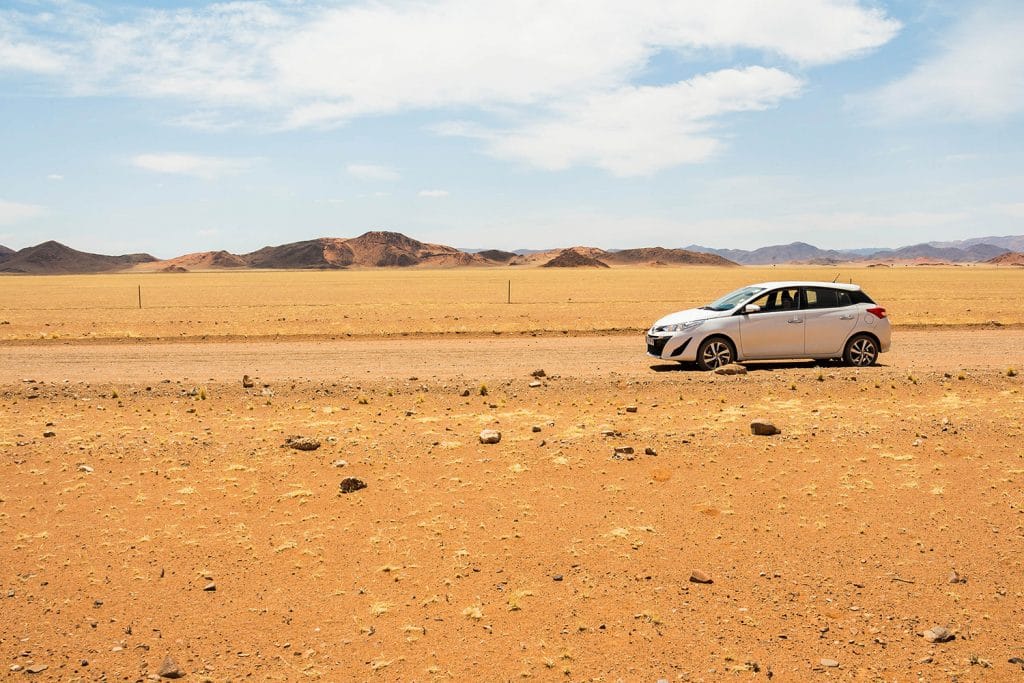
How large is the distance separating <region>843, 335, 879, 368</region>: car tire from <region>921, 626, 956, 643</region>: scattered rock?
1037 cm

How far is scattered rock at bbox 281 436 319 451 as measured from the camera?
8.66 metres

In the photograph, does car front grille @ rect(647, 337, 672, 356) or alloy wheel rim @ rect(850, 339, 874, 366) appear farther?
alloy wheel rim @ rect(850, 339, 874, 366)

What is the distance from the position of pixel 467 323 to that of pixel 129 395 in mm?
15052

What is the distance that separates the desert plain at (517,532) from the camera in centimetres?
529

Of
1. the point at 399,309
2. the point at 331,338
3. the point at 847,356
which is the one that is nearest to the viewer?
the point at 847,356

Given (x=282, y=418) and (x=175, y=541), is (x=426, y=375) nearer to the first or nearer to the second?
(x=282, y=418)

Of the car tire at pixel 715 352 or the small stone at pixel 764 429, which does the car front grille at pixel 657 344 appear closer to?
the car tire at pixel 715 352

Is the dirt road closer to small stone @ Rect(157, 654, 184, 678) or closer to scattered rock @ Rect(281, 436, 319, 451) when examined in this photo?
scattered rock @ Rect(281, 436, 319, 451)

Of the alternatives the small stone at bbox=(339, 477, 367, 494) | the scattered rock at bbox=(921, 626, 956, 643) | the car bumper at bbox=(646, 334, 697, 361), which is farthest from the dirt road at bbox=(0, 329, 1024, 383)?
the scattered rock at bbox=(921, 626, 956, 643)

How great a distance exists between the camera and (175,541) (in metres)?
6.70

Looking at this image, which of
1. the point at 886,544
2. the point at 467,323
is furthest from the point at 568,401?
the point at 467,323

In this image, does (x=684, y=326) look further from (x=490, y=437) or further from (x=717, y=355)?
(x=490, y=437)

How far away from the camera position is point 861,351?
15023 millimetres

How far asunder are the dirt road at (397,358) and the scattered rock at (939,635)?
8.52 m
